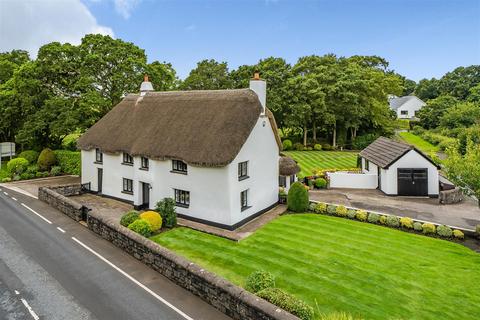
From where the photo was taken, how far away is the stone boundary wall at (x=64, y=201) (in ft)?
73.1

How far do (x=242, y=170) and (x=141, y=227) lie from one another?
23.2ft

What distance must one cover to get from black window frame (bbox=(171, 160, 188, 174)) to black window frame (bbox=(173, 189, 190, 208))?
4.42 ft

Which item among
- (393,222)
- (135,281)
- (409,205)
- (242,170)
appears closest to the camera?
(135,281)

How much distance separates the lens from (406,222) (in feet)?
67.6

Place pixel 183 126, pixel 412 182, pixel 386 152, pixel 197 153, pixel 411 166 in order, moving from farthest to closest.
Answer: pixel 386 152, pixel 411 166, pixel 412 182, pixel 183 126, pixel 197 153

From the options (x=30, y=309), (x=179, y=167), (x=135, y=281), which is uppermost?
(x=179, y=167)

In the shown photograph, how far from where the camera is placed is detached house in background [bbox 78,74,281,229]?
20.3 m

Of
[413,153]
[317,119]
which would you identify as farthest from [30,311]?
[317,119]

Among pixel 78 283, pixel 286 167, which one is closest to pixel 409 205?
pixel 286 167

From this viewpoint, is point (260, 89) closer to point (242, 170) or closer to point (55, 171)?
point (242, 170)

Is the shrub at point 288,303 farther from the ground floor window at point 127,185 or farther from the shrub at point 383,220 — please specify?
the ground floor window at point 127,185

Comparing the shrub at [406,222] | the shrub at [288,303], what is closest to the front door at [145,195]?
the shrub at [288,303]

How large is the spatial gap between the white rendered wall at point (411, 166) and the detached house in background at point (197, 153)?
9976 millimetres

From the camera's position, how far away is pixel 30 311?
12094 millimetres
